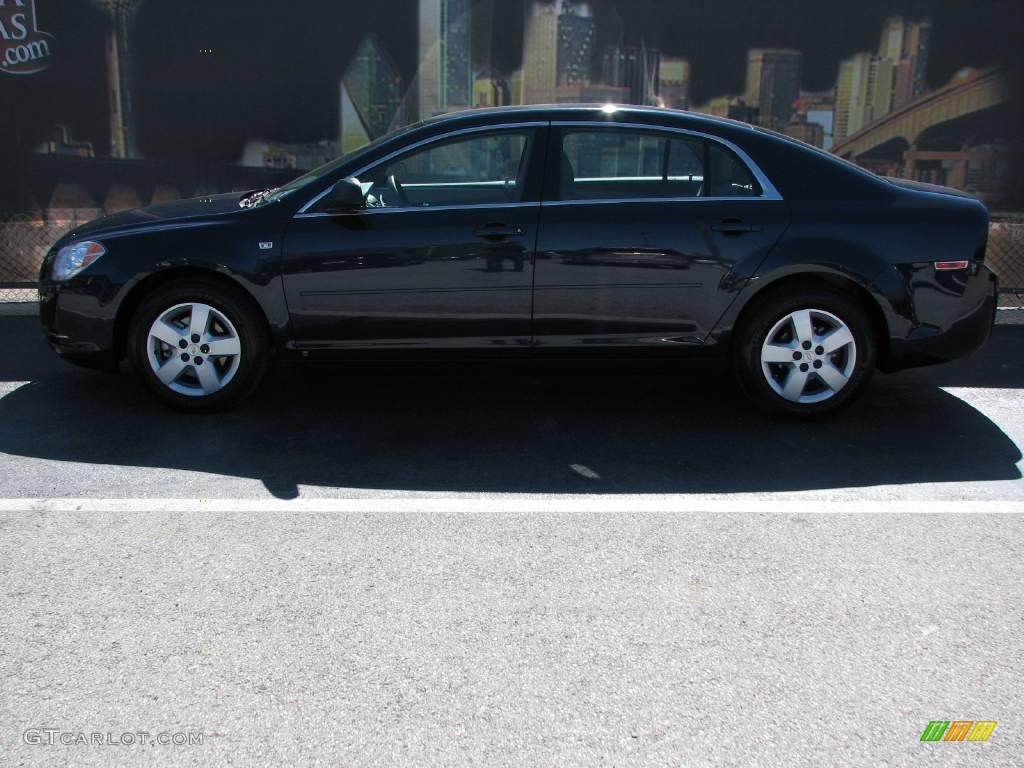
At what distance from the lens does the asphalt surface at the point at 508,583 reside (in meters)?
2.75

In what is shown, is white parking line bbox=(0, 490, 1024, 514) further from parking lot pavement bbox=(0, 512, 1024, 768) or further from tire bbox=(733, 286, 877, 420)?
tire bbox=(733, 286, 877, 420)

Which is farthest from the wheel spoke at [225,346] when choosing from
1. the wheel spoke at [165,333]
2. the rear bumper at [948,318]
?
the rear bumper at [948,318]

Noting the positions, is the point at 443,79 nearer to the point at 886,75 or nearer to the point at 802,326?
the point at 886,75

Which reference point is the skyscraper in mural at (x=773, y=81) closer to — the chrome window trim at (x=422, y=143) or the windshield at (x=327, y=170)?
the chrome window trim at (x=422, y=143)

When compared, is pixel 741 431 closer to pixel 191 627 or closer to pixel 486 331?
pixel 486 331

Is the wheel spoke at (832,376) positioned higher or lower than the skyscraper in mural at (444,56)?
lower

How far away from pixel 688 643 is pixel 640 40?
7.24 metres

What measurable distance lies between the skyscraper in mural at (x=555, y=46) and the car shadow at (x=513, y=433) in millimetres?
3905

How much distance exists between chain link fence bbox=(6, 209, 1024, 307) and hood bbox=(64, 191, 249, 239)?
3.93 metres

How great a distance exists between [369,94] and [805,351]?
551cm

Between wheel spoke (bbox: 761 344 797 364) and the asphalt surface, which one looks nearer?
the asphalt surface

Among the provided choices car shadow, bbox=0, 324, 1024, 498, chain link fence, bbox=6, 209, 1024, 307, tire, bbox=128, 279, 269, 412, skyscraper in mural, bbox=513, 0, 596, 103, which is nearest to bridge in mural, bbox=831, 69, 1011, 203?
chain link fence, bbox=6, 209, 1024, 307

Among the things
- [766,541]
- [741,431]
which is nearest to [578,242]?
[741,431]

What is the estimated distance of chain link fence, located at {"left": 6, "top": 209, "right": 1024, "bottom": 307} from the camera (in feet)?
29.9
